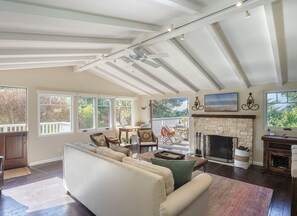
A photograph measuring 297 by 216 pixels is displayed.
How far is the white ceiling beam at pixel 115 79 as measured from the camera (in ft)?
21.5

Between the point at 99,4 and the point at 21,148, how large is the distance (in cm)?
461

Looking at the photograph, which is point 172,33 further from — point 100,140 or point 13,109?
point 13,109

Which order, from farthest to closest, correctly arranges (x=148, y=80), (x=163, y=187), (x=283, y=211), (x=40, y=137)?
1. (x=148, y=80)
2. (x=40, y=137)
3. (x=283, y=211)
4. (x=163, y=187)

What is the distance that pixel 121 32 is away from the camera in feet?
11.2

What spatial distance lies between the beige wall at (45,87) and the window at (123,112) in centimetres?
Result: 145

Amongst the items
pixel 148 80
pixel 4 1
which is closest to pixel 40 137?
pixel 148 80

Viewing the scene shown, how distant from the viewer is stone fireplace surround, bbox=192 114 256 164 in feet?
17.2

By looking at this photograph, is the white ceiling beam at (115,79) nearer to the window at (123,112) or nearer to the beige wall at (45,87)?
the beige wall at (45,87)

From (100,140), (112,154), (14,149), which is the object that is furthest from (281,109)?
(14,149)

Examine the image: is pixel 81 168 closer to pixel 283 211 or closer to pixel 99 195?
pixel 99 195

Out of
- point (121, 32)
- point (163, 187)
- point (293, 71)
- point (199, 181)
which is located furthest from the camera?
point (293, 71)

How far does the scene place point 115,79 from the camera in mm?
Result: 7031

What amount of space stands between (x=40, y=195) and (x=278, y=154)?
17.1 feet

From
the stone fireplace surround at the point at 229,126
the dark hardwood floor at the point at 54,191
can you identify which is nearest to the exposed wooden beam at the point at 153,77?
the stone fireplace surround at the point at 229,126
